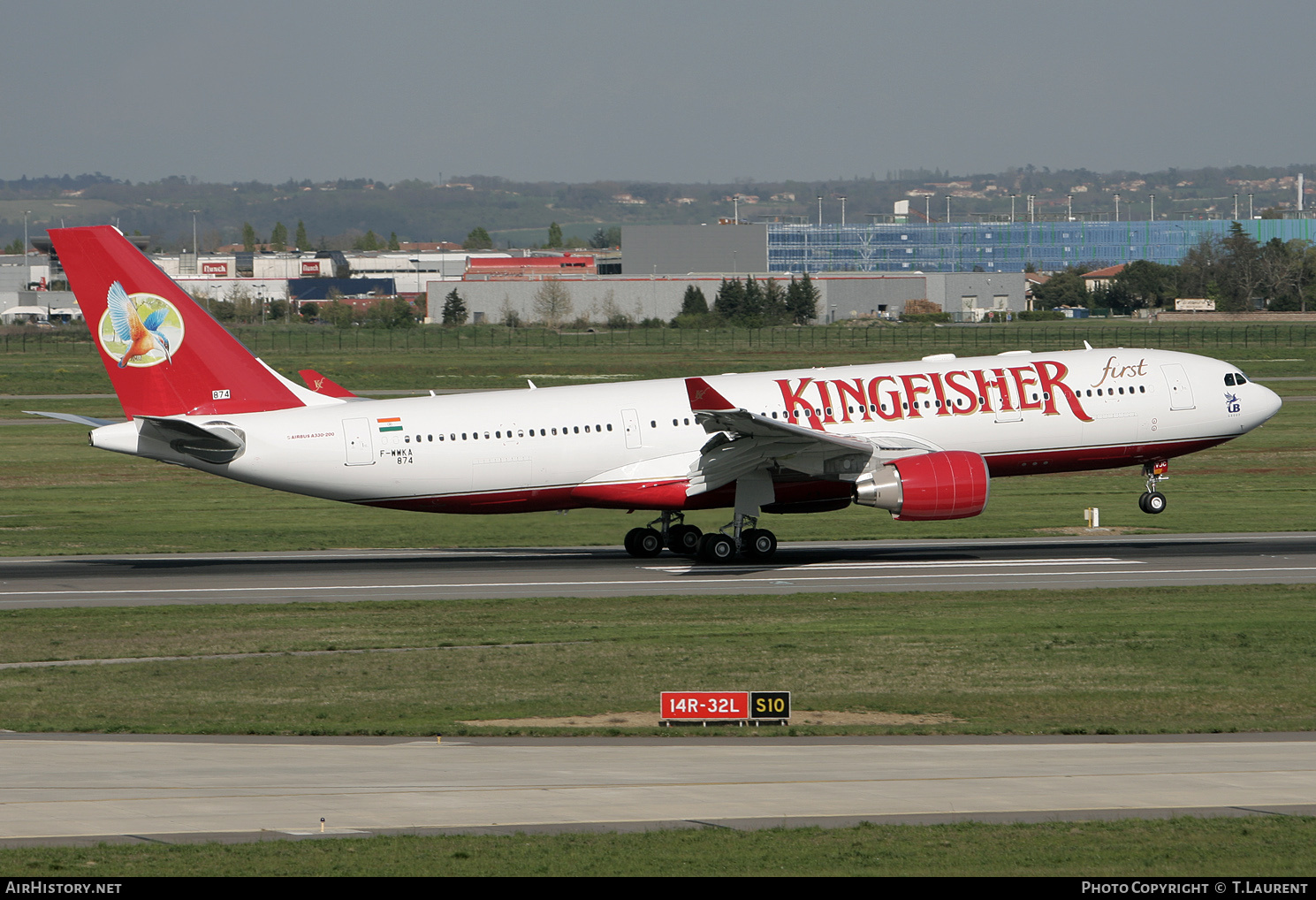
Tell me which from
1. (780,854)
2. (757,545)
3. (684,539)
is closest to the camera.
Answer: (780,854)

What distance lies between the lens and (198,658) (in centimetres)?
2811

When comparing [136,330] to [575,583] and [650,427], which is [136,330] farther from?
[650,427]

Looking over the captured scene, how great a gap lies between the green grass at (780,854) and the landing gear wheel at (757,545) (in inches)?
968

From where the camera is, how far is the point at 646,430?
1587 inches

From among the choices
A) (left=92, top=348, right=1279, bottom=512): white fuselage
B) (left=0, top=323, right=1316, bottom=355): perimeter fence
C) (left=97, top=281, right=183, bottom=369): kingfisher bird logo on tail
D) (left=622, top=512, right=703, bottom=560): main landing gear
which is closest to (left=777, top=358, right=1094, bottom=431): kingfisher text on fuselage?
(left=92, top=348, right=1279, bottom=512): white fuselage

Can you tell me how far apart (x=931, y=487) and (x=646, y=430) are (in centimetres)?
787

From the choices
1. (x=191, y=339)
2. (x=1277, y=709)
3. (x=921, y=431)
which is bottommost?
(x=1277, y=709)

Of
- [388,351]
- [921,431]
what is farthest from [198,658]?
[388,351]

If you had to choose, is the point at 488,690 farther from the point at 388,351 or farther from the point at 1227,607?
the point at 388,351

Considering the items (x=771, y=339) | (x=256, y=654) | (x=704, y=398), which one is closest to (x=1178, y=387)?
(x=704, y=398)

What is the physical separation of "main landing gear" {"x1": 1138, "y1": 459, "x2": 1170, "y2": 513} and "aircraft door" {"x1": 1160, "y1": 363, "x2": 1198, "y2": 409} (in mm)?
1797

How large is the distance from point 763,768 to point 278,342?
143016 mm

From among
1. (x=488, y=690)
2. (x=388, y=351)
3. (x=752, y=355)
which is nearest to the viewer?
(x=488, y=690)

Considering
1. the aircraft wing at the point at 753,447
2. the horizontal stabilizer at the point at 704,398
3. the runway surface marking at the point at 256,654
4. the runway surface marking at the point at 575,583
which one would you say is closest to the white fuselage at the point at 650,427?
the aircraft wing at the point at 753,447
